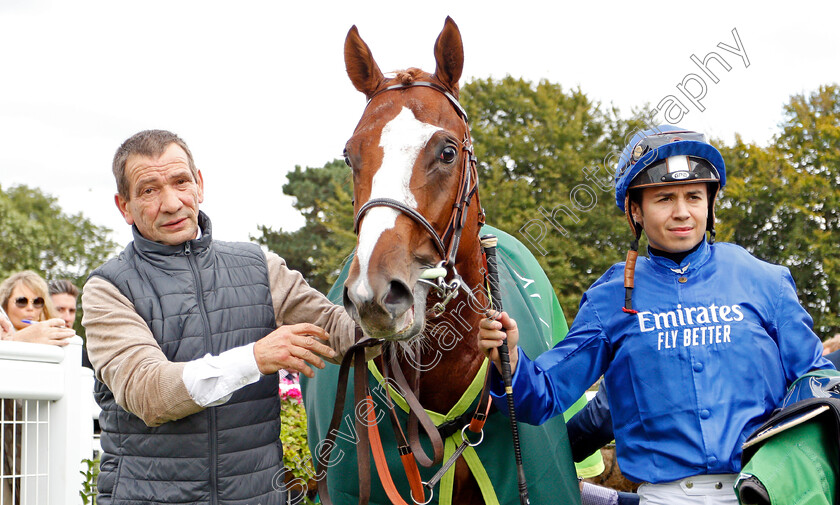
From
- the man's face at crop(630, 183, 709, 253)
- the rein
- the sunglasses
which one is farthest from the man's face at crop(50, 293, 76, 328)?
the man's face at crop(630, 183, 709, 253)

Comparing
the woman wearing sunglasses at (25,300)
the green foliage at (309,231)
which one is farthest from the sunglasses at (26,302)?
the green foliage at (309,231)

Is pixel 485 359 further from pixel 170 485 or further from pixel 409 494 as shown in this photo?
pixel 170 485

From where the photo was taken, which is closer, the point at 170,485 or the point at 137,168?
the point at 170,485

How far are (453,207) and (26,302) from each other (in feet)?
13.9

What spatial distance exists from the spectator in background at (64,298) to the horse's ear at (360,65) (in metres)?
4.93

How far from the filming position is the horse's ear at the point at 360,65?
258 cm

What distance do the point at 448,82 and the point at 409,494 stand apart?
1.50 metres

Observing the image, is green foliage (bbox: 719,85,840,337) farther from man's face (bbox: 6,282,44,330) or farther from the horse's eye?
the horse's eye

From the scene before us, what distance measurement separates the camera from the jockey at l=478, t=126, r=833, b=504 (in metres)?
2.42

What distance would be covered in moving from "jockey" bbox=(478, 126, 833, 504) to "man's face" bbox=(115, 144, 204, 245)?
1138 mm

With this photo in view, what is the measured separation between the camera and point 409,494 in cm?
264

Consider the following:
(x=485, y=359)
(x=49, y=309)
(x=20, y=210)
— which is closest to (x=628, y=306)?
(x=485, y=359)

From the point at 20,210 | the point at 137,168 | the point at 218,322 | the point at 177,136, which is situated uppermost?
the point at 20,210

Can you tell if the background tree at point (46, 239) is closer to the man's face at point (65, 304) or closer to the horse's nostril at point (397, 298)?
the man's face at point (65, 304)
